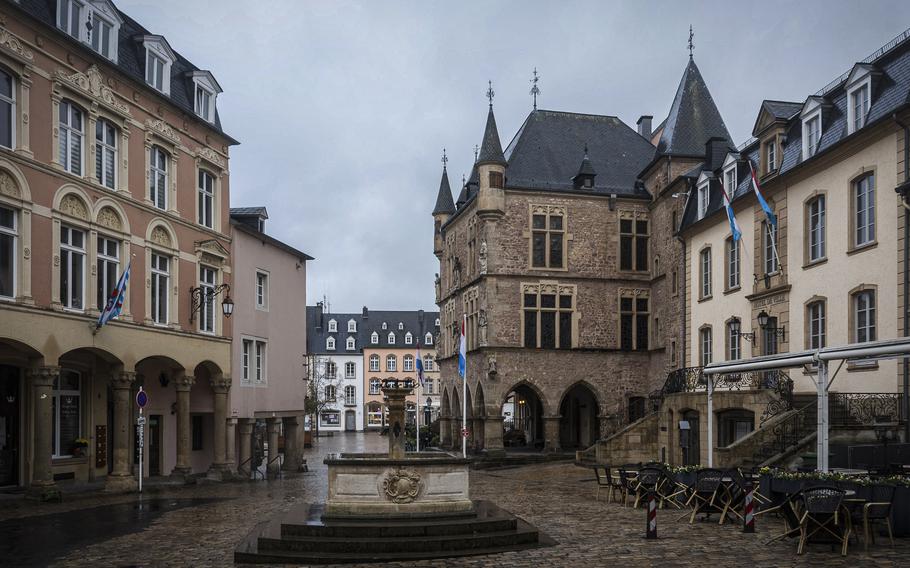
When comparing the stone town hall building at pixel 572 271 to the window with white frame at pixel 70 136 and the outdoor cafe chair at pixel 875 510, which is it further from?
the outdoor cafe chair at pixel 875 510

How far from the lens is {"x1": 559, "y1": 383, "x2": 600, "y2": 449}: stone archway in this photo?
4488 cm

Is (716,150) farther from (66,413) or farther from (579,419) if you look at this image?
(66,413)

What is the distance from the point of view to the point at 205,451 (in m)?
32.2

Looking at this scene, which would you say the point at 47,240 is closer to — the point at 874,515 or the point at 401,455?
the point at 401,455

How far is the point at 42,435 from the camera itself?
21500mm

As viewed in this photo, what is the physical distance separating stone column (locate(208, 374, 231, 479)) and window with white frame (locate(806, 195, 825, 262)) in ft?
61.5

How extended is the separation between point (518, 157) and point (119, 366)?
2296cm

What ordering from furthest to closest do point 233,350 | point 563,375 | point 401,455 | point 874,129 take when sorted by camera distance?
1. point 563,375
2. point 233,350
3. point 874,129
4. point 401,455

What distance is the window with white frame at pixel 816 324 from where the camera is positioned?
82.4ft

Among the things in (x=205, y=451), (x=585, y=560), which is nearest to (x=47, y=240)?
(x=205, y=451)

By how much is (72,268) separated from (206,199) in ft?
26.2

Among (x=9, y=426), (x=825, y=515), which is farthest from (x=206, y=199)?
(x=825, y=515)

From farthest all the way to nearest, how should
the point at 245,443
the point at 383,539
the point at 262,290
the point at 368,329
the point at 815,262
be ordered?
the point at 368,329
the point at 262,290
the point at 245,443
the point at 815,262
the point at 383,539

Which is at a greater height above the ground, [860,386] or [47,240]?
[47,240]
